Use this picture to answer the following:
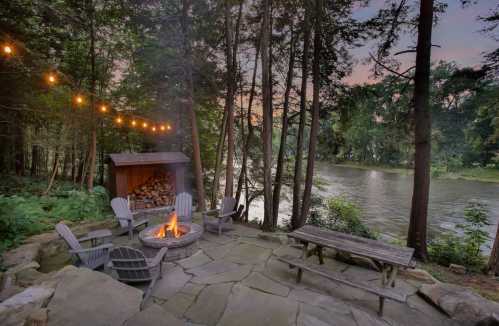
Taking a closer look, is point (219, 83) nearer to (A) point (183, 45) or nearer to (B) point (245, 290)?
(A) point (183, 45)

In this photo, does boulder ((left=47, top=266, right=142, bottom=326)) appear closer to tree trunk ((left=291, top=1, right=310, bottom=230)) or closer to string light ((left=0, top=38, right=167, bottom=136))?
string light ((left=0, top=38, right=167, bottom=136))

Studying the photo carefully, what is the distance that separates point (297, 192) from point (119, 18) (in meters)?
6.76

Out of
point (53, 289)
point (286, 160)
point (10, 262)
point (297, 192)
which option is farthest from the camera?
point (286, 160)

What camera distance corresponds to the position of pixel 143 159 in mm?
5887

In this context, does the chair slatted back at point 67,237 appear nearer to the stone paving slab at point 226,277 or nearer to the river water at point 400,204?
the stone paving slab at point 226,277

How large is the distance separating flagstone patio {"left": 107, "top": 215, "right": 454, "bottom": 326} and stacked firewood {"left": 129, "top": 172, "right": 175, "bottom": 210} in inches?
153

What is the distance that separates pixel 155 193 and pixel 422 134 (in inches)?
275

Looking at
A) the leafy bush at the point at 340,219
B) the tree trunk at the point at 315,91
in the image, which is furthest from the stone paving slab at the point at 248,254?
the leafy bush at the point at 340,219

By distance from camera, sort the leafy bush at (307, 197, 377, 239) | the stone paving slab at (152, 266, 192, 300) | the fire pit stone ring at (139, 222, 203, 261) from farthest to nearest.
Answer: the leafy bush at (307, 197, 377, 239)
the fire pit stone ring at (139, 222, 203, 261)
the stone paving slab at (152, 266, 192, 300)

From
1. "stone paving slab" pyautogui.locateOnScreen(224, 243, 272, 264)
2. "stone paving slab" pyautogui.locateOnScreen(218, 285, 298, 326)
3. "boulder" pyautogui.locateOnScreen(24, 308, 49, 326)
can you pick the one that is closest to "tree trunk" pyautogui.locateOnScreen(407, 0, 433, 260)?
"stone paving slab" pyautogui.locateOnScreen(224, 243, 272, 264)

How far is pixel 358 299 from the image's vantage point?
2367mm

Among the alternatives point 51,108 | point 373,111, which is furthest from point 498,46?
point 51,108

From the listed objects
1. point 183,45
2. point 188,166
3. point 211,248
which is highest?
point 183,45

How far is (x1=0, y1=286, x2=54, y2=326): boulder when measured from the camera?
1476 mm
